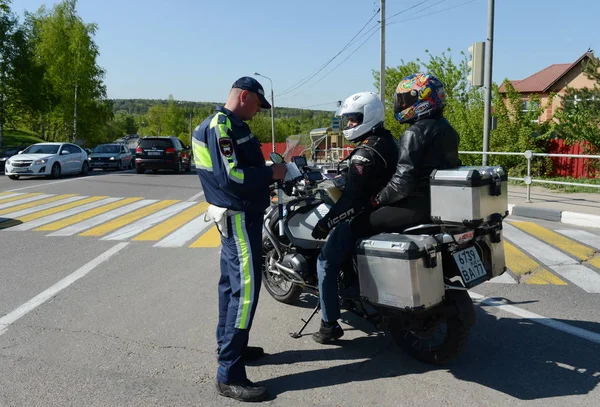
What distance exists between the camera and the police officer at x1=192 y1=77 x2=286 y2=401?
3.43 m

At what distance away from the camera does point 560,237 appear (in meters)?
8.82

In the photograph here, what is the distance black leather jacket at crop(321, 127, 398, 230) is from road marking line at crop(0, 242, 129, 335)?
298cm

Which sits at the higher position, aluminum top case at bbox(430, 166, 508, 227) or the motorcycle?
aluminum top case at bbox(430, 166, 508, 227)

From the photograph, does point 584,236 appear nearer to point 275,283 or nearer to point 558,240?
point 558,240

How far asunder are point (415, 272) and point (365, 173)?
83 cm

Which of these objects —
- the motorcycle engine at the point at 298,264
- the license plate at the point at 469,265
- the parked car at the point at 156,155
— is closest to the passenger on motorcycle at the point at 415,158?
the license plate at the point at 469,265

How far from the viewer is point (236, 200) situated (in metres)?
3.51

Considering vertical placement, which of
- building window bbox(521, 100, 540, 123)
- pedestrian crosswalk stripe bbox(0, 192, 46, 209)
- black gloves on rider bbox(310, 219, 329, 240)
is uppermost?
building window bbox(521, 100, 540, 123)

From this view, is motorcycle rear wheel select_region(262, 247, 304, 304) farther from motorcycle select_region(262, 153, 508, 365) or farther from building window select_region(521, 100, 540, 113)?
building window select_region(521, 100, 540, 113)

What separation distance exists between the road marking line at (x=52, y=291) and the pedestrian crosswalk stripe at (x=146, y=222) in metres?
1.08

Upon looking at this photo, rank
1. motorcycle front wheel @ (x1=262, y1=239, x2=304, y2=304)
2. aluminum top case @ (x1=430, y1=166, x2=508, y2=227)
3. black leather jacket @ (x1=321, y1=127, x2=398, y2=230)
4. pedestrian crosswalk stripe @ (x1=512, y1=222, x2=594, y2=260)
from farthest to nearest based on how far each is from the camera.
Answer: pedestrian crosswalk stripe @ (x1=512, y1=222, x2=594, y2=260)
motorcycle front wheel @ (x1=262, y1=239, x2=304, y2=304)
black leather jacket @ (x1=321, y1=127, x2=398, y2=230)
aluminum top case @ (x1=430, y1=166, x2=508, y2=227)

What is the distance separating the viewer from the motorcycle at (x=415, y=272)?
345 cm

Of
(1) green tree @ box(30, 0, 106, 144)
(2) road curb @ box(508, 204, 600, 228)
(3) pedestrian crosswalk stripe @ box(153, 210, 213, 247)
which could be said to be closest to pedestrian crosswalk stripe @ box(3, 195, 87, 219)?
(3) pedestrian crosswalk stripe @ box(153, 210, 213, 247)

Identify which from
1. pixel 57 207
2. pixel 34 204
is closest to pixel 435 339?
pixel 57 207
